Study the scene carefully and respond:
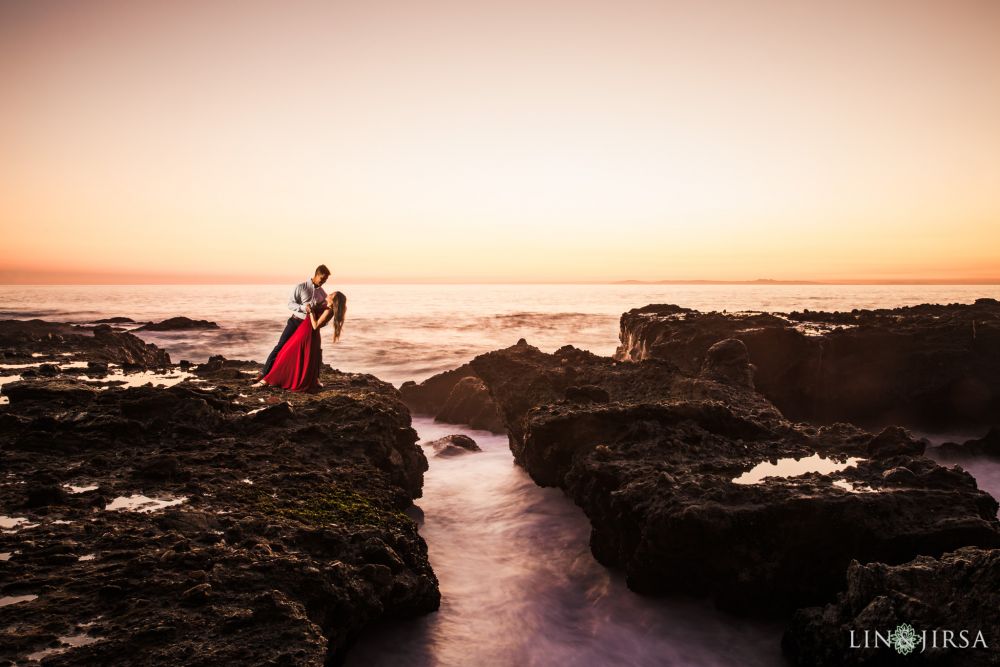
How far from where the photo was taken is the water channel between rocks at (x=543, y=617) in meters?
4.75

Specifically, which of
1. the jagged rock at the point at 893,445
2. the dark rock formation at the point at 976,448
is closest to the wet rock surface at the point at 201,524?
the jagged rock at the point at 893,445

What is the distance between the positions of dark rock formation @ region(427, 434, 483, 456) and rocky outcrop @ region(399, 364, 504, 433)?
2.88 ft

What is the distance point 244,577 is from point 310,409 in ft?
12.7

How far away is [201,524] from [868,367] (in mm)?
12110

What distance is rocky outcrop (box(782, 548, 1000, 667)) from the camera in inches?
139

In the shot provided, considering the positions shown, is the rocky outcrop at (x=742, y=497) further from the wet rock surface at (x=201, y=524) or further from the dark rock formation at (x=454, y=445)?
the dark rock formation at (x=454, y=445)

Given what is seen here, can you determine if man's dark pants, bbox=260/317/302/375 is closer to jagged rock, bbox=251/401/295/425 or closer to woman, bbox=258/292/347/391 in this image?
woman, bbox=258/292/347/391

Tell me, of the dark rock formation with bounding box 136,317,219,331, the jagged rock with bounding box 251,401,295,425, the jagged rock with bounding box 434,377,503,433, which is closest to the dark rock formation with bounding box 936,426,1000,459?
the jagged rock with bounding box 434,377,503,433

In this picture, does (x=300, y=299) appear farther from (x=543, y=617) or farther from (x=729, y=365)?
(x=729, y=365)

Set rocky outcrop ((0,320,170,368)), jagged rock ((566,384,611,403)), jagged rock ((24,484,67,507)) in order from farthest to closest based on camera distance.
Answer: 1. rocky outcrop ((0,320,170,368))
2. jagged rock ((566,384,611,403))
3. jagged rock ((24,484,67,507))

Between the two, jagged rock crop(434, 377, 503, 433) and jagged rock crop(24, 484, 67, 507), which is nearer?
jagged rock crop(24, 484, 67, 507)

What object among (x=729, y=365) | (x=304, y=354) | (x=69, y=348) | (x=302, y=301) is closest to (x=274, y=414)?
(x=304, y=354)

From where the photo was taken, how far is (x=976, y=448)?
10.0 metres

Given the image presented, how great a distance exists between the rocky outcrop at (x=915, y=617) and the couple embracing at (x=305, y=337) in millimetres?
6717
